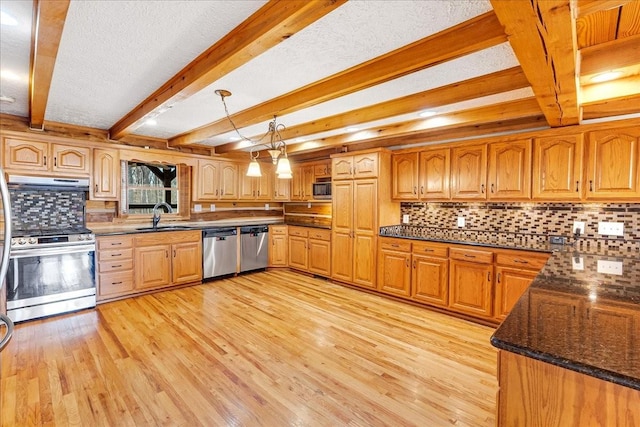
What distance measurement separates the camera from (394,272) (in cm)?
405

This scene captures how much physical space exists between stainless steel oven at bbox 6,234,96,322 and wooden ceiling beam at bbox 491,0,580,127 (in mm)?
4427

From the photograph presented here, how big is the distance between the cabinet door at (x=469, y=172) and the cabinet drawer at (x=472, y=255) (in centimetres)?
69

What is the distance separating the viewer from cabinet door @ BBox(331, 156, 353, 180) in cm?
457

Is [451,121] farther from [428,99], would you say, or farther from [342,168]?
[342,168]

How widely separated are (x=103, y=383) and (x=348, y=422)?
1.77 meters

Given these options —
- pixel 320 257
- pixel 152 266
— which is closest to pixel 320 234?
pixel 320 257

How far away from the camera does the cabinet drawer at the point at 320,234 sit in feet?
16.3

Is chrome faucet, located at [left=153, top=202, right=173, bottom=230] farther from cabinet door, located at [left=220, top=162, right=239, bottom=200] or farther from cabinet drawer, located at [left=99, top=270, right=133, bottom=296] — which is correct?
cabinet door, located at [left=220, top=162, right=239, bottom=200]

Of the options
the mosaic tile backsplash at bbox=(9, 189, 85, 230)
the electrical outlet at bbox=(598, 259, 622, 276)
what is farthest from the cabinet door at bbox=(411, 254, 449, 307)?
the mosaic tile backsplash at bbox=(9, 189, 85, 230)

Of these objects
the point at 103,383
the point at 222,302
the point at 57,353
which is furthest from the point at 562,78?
the point at 57,353

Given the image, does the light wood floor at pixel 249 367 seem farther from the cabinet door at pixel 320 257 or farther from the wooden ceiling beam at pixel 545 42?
the wooden ceiling beam at pixel 545 42

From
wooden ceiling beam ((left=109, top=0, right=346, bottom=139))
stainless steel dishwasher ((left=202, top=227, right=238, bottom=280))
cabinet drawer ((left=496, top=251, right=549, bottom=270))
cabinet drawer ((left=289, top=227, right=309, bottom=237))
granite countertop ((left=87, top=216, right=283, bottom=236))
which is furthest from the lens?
cabinet drawer ((left=289, top=227, right=309, bottom=237))

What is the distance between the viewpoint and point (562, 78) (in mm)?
1856

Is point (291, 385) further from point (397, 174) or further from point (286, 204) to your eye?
point (286, 204)
